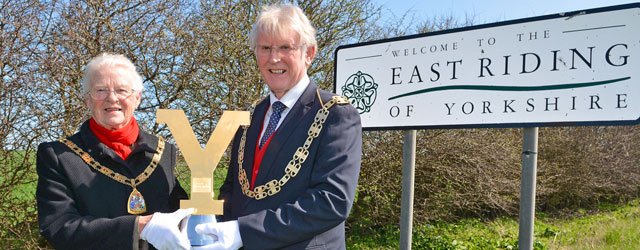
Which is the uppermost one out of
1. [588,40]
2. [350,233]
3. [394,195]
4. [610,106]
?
[588,40]

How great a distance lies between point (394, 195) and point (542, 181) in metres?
2.86

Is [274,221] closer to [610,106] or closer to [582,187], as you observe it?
[610,106]

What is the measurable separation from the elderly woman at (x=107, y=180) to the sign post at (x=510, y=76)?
56.9 inches

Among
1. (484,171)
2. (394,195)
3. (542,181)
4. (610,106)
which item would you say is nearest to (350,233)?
(394,195)

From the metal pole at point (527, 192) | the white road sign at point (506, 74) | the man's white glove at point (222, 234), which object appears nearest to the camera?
the man's white glove at point (222, 234)

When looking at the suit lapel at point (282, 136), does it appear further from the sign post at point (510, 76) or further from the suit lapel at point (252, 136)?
the sign post at point (510, 76)

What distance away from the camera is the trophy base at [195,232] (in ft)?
5.49

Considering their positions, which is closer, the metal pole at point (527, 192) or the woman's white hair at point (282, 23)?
the woman's white hair at point (282, 23)

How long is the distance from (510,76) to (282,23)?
4.57 ft

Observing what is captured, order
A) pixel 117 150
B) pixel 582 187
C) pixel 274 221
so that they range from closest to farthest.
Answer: pixel 274 221 → pixel 117 150 → pixel 582 187

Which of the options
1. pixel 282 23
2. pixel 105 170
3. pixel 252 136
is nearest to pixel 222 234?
pixel 252 136

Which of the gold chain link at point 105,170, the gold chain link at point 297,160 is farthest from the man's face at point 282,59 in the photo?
the gold chain link at point 105,170

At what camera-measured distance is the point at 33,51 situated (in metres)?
3.79

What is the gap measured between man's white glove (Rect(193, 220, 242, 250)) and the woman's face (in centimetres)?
56
